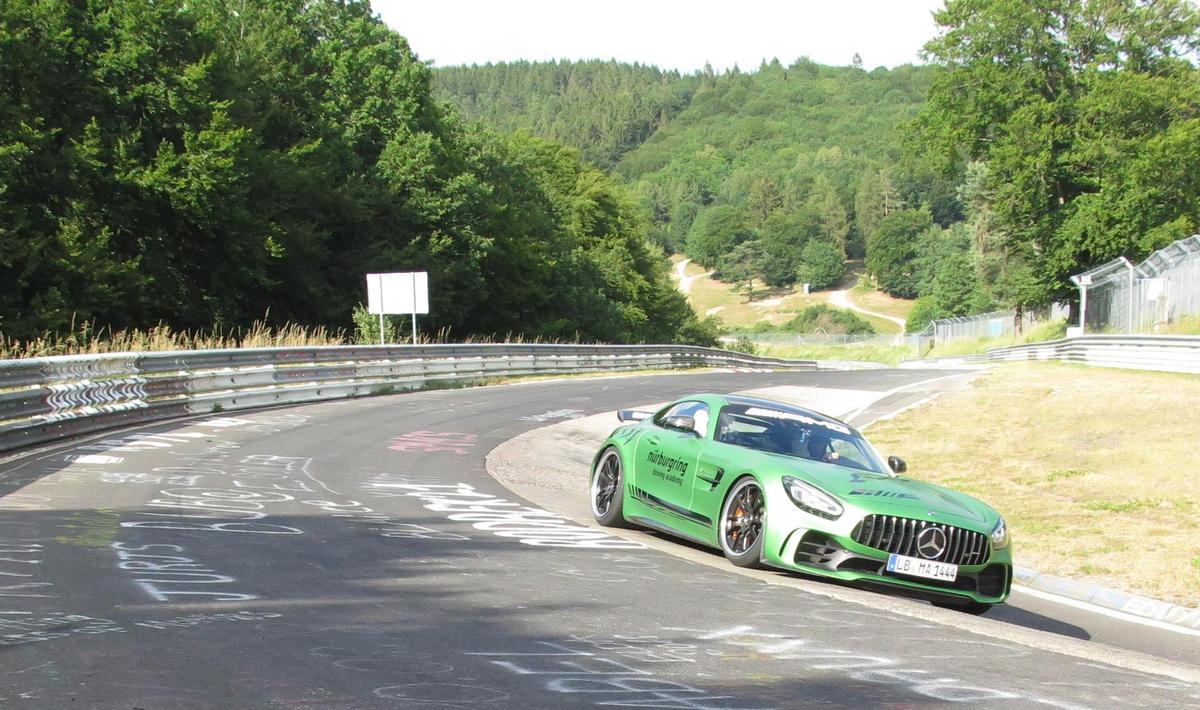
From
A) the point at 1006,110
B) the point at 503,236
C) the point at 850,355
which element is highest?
the point at 1006,110

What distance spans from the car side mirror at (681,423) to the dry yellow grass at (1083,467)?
3117 mm

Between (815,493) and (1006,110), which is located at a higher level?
(1006,110)

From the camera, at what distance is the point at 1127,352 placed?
37562 millimetres

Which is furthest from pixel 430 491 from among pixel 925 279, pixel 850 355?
pixel 925 279

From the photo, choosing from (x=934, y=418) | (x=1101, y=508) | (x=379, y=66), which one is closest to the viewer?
(x=1101, y=508)

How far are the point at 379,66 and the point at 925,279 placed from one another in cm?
12052

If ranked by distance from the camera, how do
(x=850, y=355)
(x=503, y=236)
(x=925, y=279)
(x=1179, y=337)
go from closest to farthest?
(x=1179, y=337), (x=503, y=236), (x=850, y=355), (x=925, y=279)

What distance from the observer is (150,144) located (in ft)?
141

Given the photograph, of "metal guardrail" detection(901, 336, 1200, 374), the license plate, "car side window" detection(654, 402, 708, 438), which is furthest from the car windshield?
"metal guardrail" detection(901, 336, 1200, 374)

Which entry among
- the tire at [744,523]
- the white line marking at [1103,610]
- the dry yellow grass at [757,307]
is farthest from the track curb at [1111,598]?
the dry yellow grass at [757,307]

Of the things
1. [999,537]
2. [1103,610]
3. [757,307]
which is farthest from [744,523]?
[757,307]

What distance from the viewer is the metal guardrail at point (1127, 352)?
106 ft

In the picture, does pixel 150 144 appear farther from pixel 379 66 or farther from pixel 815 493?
pixel 815 493

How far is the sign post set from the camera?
34.3 m
